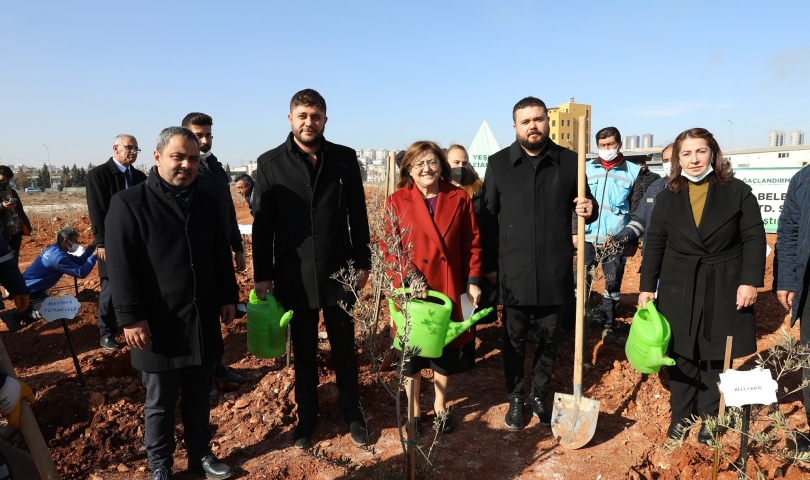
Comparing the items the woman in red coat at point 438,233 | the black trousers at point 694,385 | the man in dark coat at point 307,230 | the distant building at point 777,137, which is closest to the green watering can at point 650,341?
the black trousers at point 694,385

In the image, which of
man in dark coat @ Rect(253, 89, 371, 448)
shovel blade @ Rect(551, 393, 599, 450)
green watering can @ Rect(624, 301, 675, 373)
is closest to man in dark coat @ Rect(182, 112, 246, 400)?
man in dark coat @ Rect(253, 89, 371, 448)

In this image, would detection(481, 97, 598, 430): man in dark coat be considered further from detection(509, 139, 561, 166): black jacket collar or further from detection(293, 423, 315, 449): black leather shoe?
detection(293, 423, 315, 449): black leather shoe

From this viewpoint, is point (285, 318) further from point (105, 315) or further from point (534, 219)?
point (105, 315)

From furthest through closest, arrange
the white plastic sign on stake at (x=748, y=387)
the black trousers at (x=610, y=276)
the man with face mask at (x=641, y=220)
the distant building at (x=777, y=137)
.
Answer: the distant building at (x=777, y=137) < the black trousers at (x=610, y=276) < the man with face mask at (x=641, y=220) < the white plastic sign on stake at (x=748, y=387)

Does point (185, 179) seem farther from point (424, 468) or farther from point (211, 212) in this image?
point (424, 468)

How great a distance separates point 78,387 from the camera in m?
3.80

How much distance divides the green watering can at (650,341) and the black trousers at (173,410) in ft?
7.91

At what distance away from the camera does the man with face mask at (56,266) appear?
5891mm

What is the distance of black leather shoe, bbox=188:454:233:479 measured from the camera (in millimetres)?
2797

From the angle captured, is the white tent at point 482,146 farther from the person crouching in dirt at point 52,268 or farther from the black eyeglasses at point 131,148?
the person crouching in dirt at point 52,268

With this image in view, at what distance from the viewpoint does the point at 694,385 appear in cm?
302

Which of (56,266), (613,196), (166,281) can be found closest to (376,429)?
(166,281)

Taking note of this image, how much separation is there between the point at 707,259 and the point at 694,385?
78 centimetres

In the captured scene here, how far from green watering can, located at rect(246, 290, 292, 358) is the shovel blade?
172 centimetres
